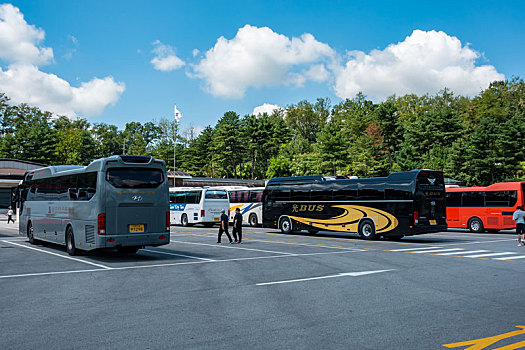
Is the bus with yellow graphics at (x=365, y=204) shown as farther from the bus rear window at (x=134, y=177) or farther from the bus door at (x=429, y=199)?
the bus rear window at (x=134, y=177)

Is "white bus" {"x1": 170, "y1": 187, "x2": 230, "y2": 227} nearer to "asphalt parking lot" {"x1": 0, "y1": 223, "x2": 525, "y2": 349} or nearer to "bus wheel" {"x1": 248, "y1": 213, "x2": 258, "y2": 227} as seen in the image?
"bus wheel" {"x1": 248, "y1": 213, "x2": 258, "y2": 227}

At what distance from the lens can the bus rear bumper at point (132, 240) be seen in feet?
50.6

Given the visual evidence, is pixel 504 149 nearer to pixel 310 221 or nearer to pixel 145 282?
pixel 310 221

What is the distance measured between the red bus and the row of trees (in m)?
24.7

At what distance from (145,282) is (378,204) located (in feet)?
52.5

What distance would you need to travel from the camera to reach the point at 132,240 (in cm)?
1590

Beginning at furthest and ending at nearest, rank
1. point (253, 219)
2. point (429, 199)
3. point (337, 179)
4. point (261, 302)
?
1. point (253, 219)
2. point (337, 179)
3. point (429, 199)
4. point (261, 302)

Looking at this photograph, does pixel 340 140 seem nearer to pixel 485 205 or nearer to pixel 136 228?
pixel 485 205

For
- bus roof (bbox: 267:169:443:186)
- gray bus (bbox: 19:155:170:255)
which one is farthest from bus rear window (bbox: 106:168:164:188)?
bus roof (bbox: 267:169:443:186)

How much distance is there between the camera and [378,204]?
83.0ft

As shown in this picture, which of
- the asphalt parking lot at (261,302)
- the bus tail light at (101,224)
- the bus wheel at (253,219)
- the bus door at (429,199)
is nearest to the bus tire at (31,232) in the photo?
the asphalt parking lot at (261,302)

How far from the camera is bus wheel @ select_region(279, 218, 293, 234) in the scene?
30.8 meters

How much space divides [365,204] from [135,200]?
44.9 feet

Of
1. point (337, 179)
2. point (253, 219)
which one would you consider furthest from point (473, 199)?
point (253, 219)
